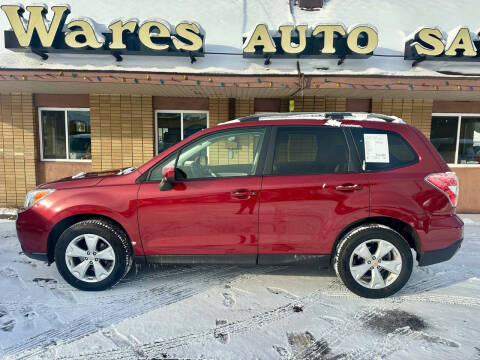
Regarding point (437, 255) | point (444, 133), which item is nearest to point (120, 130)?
point (437, 255)

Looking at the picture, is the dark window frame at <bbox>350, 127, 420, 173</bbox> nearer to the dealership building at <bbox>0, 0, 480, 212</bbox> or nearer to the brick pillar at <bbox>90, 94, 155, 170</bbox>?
the dealership building at <bbox>0, 0, 480, 212</bbox>

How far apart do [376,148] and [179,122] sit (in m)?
5.48

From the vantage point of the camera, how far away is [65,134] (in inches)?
316

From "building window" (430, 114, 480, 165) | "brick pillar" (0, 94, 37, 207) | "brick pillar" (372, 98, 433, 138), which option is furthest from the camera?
"building window" (430, 114, 480, 165)

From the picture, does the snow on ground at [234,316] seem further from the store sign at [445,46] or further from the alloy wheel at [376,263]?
the store sign at [445,46]

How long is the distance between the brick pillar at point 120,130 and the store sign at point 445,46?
6125mm

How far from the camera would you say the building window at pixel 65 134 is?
7.96 meters

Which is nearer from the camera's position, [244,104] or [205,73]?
[205,73]

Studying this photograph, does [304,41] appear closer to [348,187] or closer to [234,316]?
[348,187]

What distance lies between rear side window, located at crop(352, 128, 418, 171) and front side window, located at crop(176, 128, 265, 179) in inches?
42.4

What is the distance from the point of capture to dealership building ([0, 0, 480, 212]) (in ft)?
20.8

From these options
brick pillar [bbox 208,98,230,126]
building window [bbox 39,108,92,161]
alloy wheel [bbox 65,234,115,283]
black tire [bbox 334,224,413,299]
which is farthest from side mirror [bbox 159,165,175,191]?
building window [bbox 39,108,92,161]

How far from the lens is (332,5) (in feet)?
29.7

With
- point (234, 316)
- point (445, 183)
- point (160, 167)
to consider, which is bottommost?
point (234, 316)
